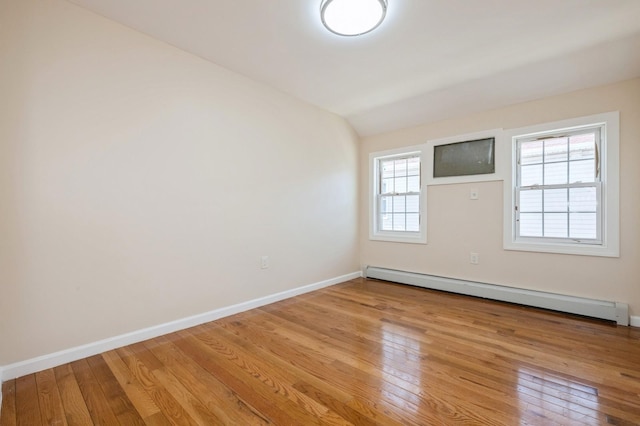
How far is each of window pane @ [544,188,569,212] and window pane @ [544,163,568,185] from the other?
0.09 metres

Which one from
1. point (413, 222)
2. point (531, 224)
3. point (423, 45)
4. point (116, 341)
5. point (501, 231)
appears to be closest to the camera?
point (116, 341)

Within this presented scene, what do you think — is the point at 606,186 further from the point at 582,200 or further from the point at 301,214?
the point at 301,214

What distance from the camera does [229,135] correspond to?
2.78 meters

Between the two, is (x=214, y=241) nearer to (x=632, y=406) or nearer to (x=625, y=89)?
(x=632, y=406)

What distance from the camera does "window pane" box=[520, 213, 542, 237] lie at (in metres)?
3.08

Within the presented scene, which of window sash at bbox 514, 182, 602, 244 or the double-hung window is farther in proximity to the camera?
the double-hung window

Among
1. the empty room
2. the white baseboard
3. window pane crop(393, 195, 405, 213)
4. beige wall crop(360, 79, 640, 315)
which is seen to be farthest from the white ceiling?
the white baseboard

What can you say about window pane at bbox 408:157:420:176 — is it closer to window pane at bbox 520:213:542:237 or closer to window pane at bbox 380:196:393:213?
window pane at bbox 380:196:393:213

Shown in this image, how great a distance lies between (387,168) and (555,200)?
6.72 ft

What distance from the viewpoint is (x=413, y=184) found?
13.2 feet

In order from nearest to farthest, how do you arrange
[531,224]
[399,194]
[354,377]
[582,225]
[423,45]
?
1. [354,377]
2. [423,45]
3. [582,225]
4. [531,224]
5. [399,194]

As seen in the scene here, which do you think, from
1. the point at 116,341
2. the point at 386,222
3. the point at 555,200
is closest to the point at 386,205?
the point at 386,222

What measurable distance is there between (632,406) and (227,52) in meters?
3.56

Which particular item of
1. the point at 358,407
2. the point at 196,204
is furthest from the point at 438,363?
the point at 196,204
